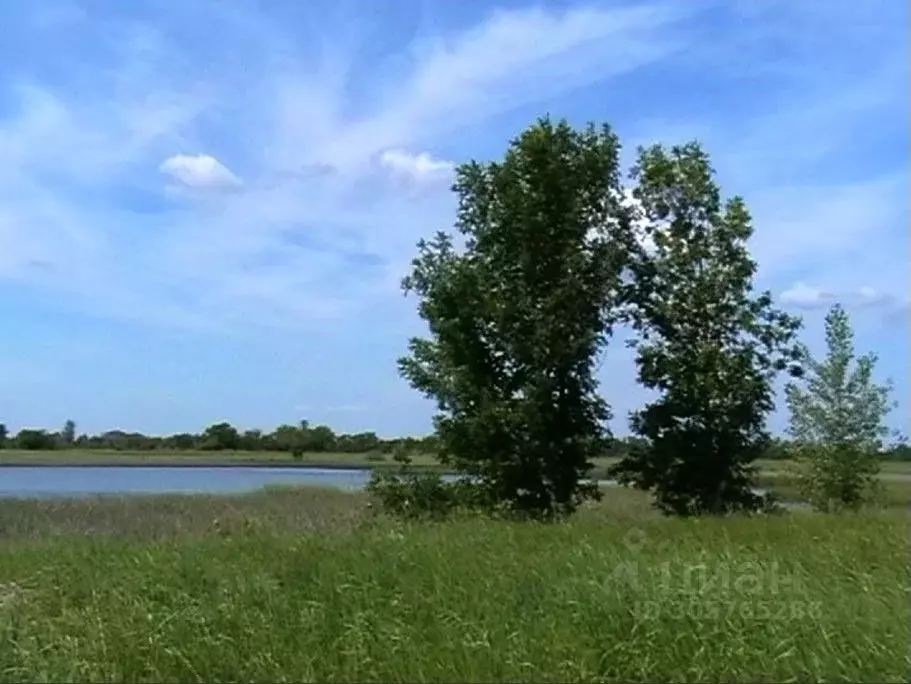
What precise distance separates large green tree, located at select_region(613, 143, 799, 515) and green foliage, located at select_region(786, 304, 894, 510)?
10.4 metres

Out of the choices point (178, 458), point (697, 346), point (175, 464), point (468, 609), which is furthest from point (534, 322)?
point (178, 458)

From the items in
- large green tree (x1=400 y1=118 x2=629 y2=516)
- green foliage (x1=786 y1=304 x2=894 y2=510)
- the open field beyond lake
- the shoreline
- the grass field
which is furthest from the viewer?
the open field beyond lake

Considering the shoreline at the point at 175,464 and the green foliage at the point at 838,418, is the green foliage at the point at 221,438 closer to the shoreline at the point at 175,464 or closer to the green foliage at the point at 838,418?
the shoreline at the point at 175,464

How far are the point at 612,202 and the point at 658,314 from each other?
8.81 ft

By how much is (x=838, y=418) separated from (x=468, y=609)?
93.7 feet

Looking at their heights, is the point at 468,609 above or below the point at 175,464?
below

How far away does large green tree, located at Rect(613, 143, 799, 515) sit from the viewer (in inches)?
878

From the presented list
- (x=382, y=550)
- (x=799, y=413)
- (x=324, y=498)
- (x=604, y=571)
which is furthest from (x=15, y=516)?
(x=799, y=413)

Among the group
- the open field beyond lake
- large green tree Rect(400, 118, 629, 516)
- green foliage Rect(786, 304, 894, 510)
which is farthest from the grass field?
the open field beyond lake

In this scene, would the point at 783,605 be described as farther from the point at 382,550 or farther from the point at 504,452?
the point at 504,452

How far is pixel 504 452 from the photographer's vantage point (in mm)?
22078

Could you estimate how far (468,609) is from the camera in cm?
791

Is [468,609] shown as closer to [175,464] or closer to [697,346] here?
[697,346]

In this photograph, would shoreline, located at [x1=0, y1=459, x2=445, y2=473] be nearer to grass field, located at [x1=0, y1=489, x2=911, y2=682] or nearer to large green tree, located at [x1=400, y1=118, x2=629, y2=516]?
large green tree, located at [x1=400, y1=118, x2=629, y2=516]
